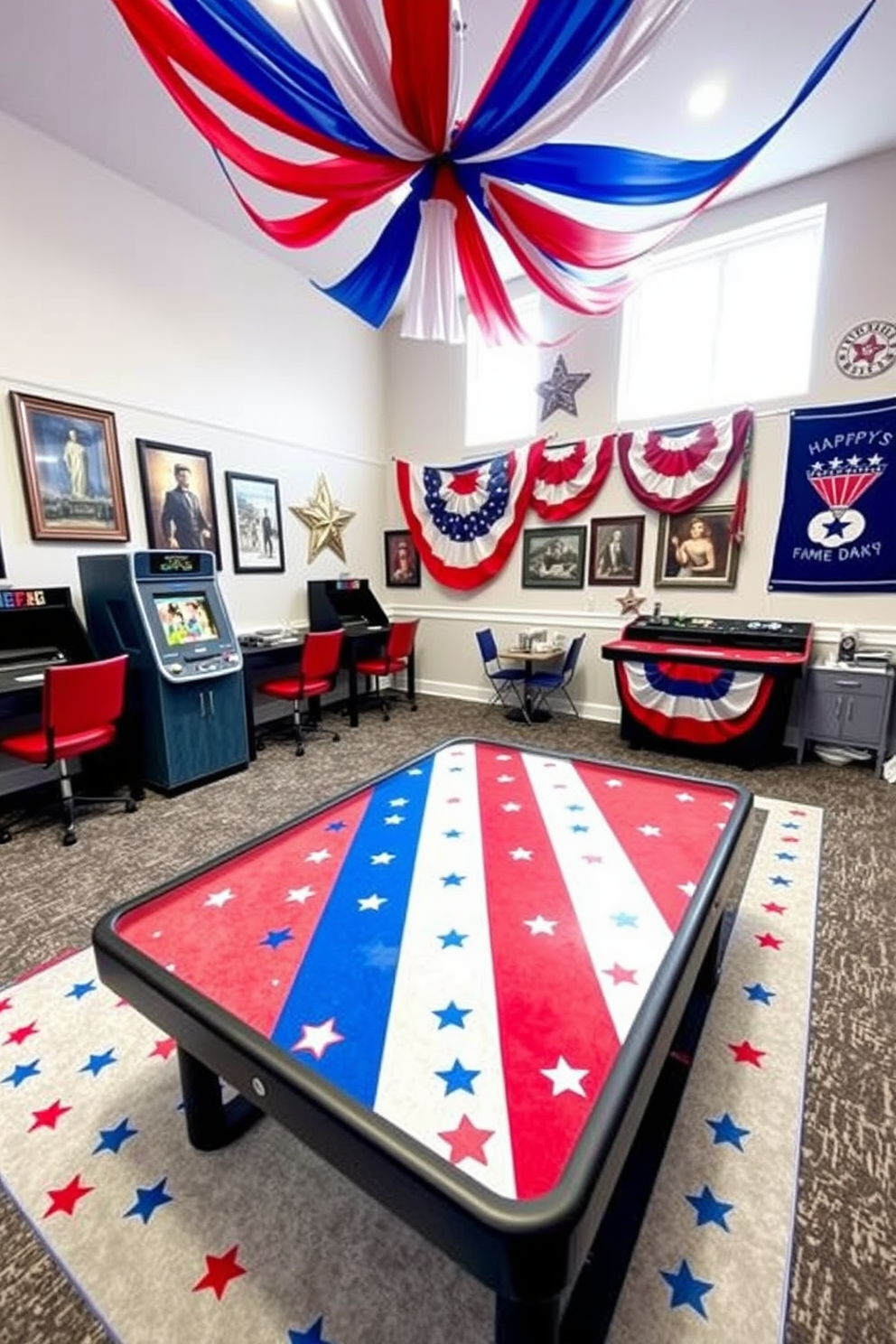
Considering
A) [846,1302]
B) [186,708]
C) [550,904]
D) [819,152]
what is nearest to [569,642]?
[186,708]

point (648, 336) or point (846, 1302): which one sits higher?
point (648, 336)

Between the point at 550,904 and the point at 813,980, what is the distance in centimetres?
131

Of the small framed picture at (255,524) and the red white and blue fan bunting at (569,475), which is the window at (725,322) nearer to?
the red white and blue fan bunting at (569,475)

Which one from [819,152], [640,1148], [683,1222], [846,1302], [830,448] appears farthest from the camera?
[830,448]

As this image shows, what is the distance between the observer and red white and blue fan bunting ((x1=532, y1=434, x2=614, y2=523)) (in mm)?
4836

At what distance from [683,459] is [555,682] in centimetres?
208

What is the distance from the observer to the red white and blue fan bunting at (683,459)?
13.8ft

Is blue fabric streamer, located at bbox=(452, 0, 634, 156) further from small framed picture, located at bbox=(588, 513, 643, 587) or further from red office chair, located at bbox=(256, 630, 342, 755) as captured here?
small framed picture, located at bbox=(588, 513, 643, 587)

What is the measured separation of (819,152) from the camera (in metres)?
3.58

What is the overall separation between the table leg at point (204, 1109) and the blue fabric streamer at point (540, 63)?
2.93 meters

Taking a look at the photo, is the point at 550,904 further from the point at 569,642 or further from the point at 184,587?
the point at 569,642

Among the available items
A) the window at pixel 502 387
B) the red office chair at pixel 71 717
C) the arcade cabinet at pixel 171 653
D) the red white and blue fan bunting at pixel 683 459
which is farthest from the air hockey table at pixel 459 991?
the window at pixel 502 387

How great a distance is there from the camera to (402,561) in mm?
6277

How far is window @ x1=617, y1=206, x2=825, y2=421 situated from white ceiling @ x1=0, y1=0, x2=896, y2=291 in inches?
15.6
